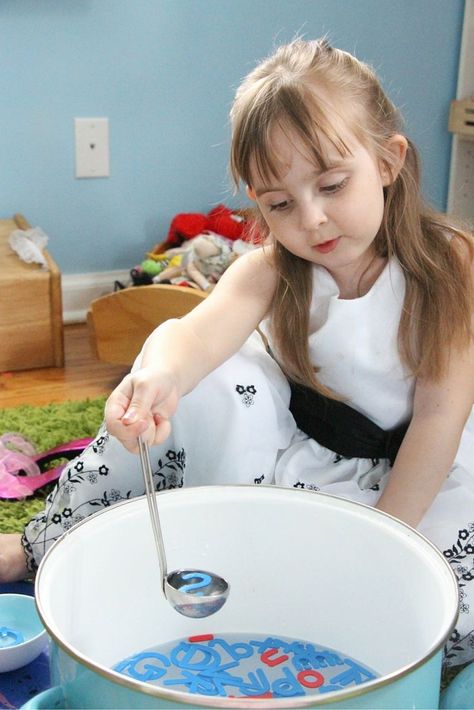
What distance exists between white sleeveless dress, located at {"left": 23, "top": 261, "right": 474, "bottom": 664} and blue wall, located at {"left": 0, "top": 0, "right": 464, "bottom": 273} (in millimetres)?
1024

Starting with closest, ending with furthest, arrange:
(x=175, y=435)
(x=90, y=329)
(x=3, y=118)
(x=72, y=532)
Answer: (x=72, y=532) < (x=175, y=435) < (x=90, y=329) < (x=3, y=118)

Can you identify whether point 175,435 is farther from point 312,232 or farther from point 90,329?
point 90,329

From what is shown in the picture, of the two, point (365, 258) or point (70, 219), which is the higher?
point (365, 258)

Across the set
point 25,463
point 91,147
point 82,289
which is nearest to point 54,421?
point 25,463

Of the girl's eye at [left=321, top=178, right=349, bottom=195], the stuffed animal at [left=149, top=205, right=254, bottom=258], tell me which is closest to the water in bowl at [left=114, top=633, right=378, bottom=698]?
the girl's eye at [left=321, top=178, right=349, bottom=195]

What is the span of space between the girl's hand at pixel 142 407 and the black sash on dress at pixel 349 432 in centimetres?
21

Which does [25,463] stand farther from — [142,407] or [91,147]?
[91,147]

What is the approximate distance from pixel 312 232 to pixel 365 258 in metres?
0.14

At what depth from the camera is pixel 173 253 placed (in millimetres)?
1904

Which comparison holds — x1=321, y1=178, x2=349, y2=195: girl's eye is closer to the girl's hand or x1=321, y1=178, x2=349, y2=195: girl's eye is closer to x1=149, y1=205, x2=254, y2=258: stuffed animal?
the girl's hand

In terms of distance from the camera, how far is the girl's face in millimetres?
900

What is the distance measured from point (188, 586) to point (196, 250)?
1.14m

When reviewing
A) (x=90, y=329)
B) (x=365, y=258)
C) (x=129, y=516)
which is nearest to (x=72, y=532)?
(x=129, y=516)

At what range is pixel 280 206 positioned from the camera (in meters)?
0.93
